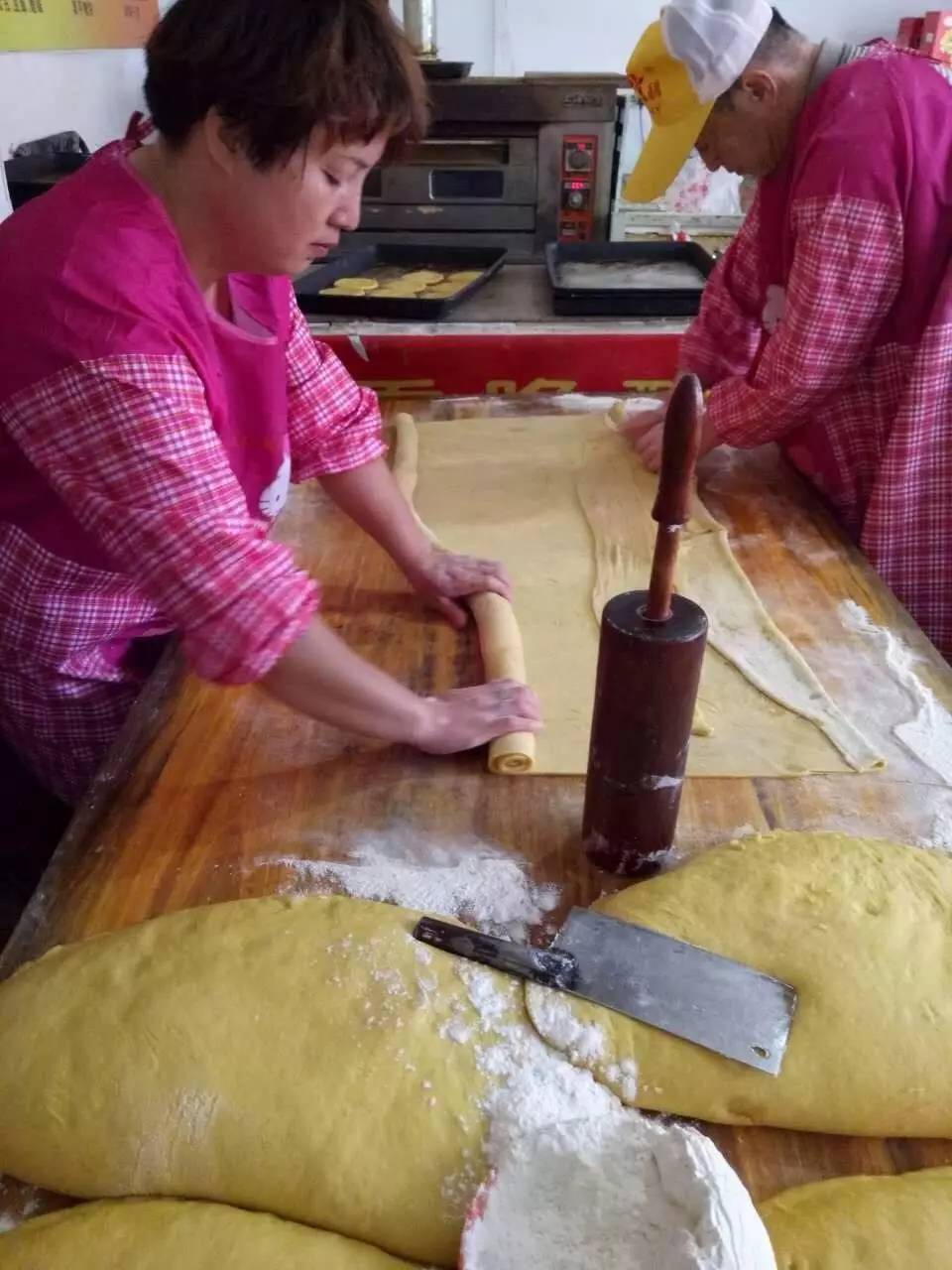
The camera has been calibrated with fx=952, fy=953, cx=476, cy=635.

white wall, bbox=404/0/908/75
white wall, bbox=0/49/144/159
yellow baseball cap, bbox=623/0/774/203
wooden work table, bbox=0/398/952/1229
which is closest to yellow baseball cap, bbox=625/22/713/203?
yellow baseball cap, bbox=623/0/774/203

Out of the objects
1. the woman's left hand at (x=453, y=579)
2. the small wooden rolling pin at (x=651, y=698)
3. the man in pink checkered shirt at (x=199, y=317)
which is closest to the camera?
the small wooden rolling pin at (x=651, y=698)

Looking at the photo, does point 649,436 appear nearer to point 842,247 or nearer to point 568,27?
point 842,247

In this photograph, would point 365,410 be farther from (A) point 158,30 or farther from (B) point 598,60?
(B) point 598,60

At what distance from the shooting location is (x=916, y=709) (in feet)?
4.33

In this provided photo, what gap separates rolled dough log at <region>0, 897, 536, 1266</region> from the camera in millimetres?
771

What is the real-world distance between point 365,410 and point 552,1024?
114cm

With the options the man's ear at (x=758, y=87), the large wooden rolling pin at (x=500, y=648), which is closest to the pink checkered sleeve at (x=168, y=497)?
the large wooden rolling pin at (x=500, y=648)

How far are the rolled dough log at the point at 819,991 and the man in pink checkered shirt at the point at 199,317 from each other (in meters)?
0.38

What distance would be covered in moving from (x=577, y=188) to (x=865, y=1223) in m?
2.95

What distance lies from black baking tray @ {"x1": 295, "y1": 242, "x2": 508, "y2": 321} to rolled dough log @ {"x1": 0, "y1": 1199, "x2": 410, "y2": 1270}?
207 centimetres

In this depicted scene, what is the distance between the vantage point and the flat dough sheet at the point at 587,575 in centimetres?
127

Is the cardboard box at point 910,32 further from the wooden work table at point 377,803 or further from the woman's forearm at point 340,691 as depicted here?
the woman's forearm at point 340,691

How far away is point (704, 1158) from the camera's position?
0.70 meters

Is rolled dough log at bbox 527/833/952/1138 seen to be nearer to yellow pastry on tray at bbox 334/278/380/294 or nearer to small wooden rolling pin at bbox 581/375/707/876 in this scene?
small wooden rolling pin at bbox 581/375/707/876
